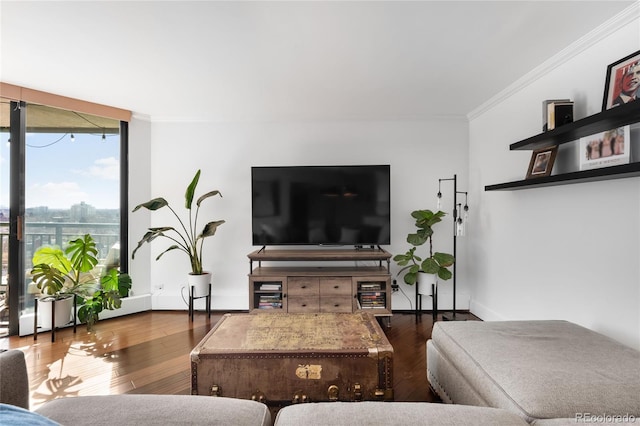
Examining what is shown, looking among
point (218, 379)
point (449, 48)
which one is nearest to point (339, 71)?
point (449, 48)

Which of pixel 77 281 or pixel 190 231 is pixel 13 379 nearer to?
pixel 77 281

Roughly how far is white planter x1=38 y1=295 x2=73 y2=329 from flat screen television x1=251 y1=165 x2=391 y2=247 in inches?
70.2

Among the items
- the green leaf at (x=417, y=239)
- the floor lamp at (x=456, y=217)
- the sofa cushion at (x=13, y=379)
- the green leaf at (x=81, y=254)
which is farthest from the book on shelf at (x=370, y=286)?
the green leaf at (x=81, y=254)

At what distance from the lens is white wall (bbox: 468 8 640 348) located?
1737 millimetres

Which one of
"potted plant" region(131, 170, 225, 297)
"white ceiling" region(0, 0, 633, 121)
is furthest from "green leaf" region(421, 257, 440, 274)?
"potted plant" region(131, 170, 225, 297)

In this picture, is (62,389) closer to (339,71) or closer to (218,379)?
(218,379)

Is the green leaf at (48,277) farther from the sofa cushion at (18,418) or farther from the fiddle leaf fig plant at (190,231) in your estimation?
the sofa cushion at (18,418)

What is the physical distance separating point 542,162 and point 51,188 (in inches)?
173

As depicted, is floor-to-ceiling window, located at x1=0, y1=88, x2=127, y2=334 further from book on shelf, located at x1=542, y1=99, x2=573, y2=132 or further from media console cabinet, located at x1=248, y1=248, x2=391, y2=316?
book on shelf, located at x1=542, y1=99, x2=573, y2=132

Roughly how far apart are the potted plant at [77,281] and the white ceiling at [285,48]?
1.51m

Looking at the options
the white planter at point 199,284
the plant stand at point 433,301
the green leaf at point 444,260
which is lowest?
the plant stand at point 433,301

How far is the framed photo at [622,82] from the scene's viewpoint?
160 centimetres

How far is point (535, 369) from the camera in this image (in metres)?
1.24

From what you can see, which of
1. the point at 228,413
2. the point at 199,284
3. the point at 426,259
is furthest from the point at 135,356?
the point at 426,259
